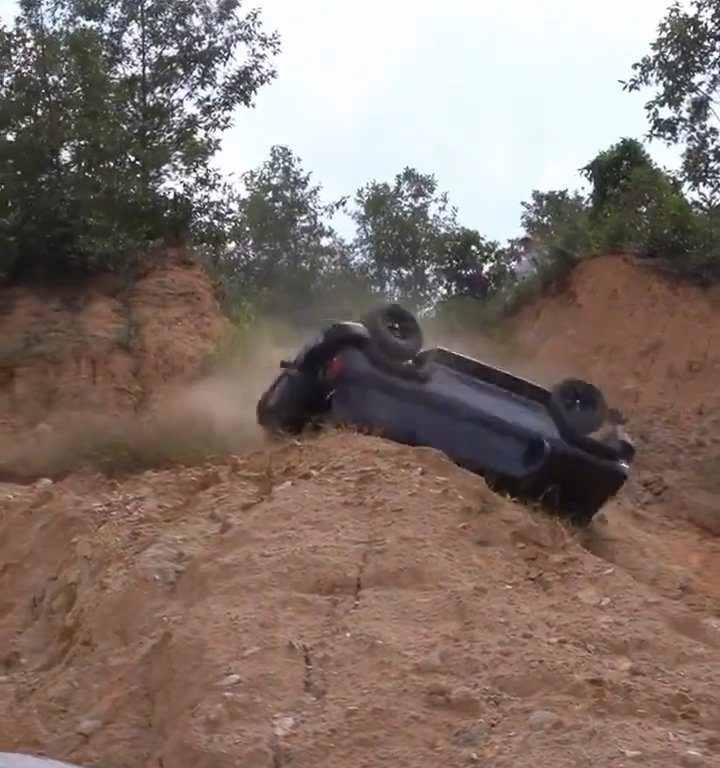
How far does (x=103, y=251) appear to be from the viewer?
1453 cm

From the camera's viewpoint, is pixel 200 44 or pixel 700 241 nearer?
pixel 700 241

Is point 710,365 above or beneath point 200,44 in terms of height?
beneath

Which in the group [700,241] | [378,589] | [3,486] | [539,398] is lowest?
[3,486]

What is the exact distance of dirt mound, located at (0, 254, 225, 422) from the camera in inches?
515

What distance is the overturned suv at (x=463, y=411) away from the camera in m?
8.82

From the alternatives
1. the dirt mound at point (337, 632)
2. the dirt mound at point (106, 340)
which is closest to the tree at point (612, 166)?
the dirt mound at point (106, 340)

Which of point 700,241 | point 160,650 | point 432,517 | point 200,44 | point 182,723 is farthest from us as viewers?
point 200,44

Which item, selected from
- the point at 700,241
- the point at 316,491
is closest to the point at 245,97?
the point at 700,241

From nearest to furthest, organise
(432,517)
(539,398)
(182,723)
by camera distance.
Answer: (182,723) < (432,517) < (539,398)

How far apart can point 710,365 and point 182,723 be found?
9.69 metres

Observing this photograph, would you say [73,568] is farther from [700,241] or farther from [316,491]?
[700,241]

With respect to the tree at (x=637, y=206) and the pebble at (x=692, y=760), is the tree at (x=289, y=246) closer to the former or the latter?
the tree at (x=637, y=206)

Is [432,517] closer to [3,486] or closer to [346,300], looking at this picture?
[3,486]

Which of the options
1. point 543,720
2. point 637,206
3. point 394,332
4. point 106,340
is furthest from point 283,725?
point 637,206
